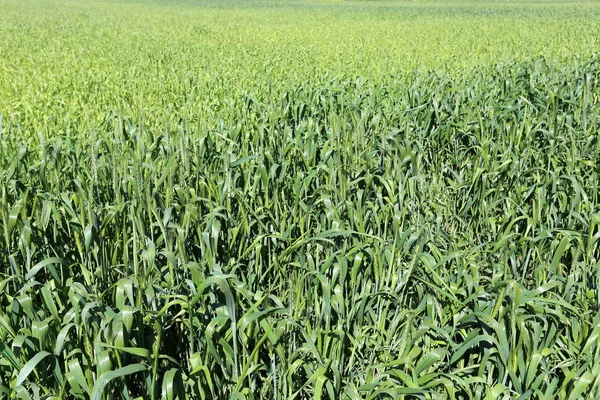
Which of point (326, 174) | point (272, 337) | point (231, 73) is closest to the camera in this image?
point (272, 337)

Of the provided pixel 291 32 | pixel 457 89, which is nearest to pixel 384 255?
pixel 457 89

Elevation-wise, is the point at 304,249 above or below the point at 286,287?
above

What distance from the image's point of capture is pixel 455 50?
14320 millimetres

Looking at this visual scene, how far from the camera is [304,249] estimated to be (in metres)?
3.48

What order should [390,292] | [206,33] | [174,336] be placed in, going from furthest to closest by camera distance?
[206,33], [174,336], [390,292]

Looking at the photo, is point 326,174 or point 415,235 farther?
point 326,174

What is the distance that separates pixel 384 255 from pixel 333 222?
0.46 m

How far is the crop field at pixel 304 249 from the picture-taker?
89.6 inches

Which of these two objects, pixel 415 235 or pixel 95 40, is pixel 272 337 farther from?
pixel 95 40

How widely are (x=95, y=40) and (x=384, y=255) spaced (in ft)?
49.6

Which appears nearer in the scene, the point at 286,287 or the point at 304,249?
the point at 286,287

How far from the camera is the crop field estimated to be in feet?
7.47

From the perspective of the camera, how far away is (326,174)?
171 inches

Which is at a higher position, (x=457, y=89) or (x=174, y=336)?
(x=457, y=89)
